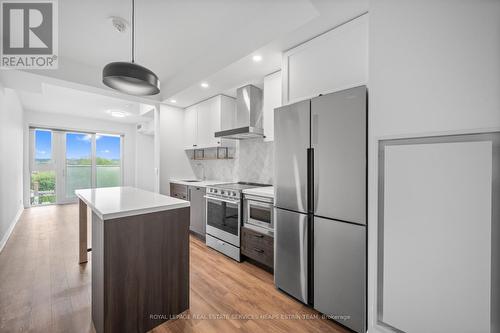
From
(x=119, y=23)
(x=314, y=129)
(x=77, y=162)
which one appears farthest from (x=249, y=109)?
(x=77, y=162)

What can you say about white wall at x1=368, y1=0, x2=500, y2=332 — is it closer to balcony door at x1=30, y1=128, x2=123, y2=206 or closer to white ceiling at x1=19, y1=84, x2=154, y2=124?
white ceiling at x1=19, y1=84, x2=154, y2=124

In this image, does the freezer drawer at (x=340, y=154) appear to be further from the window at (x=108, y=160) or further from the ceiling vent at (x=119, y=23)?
the window at (x=108, y=160)

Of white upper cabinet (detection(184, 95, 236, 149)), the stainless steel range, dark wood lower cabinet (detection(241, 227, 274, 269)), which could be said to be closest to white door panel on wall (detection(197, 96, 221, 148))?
white upper cabinet (detection(184, 95, 236, 149))

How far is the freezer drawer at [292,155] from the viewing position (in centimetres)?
183

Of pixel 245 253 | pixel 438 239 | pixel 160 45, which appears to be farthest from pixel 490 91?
pixel 160 45

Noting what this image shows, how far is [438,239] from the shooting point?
112cm

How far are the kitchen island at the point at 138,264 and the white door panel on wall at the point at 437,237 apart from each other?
4.91 ft

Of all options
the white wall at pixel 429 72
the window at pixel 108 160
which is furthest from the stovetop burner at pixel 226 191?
the window at pixel 108 160

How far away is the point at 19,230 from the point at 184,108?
3.81m

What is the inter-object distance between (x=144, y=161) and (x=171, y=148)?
4.06m

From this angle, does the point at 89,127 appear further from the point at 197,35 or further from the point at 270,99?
the point at 270,99

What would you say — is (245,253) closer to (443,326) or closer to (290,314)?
(290,314)

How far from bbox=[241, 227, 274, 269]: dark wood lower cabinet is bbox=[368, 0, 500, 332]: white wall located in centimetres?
111

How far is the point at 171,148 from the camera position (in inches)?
164
